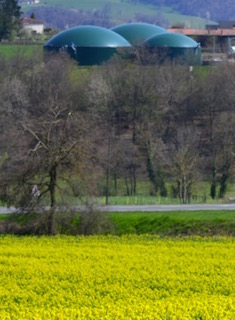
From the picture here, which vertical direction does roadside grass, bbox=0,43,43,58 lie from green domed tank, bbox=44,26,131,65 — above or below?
below

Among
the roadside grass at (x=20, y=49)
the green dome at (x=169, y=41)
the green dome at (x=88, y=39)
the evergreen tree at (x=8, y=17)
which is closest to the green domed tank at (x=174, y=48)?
the green dome at (x=169, y=41)

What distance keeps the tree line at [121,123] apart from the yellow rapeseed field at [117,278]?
7.28 m

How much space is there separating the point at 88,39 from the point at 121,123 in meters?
21.3

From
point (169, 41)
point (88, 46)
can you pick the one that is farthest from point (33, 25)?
point (169, 41)

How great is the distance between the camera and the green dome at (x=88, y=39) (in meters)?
87.1

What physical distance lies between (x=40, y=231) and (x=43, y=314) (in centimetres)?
1914

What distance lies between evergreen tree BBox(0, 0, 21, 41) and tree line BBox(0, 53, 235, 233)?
74.5ft

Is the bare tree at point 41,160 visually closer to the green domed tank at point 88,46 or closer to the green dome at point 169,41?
the green domed tank at point 88,46

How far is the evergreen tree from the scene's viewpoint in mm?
103188

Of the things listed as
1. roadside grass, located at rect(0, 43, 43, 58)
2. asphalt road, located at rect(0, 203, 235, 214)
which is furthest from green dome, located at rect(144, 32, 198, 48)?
asphalt road, located at rect(0, 203, 235, 214)

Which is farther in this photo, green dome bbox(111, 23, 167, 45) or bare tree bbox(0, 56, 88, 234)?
green dome bbox(111, 23, 167, 45)

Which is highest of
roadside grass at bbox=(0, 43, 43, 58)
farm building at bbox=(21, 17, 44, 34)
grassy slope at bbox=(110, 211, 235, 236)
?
roadside grass at bbox=(0, 43, 43, 58)

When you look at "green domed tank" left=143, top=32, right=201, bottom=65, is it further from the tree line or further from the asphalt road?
the asphalt road

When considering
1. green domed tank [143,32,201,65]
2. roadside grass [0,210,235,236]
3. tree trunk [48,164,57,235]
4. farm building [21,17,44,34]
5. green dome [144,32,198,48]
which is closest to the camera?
tree trunk [48,164,57,235]
